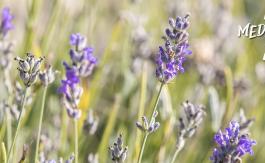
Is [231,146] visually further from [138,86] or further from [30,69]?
[138,86]

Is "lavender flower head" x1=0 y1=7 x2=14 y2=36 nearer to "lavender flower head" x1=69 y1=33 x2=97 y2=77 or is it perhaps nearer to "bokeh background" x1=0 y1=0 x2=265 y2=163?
"bokeh background" x1=0 y1=0 x2=265 y2=163

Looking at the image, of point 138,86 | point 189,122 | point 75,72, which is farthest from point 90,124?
point 138,86

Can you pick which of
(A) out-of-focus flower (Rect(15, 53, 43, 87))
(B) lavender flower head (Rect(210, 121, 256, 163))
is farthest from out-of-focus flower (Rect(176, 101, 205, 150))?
(A) out-of-focus flower (Rect(15, 53, 43, 87))

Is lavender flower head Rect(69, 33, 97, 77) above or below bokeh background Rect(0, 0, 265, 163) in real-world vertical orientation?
below

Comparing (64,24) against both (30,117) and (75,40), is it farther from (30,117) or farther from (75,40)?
(75,40)

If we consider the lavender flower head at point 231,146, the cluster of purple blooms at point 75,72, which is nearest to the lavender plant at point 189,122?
the lavender flower head at point 231,146

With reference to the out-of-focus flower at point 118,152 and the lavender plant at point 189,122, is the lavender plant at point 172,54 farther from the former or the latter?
the lavender plant at point 189,122

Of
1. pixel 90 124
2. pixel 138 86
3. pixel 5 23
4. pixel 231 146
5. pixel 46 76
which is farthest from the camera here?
pixel 138 86
